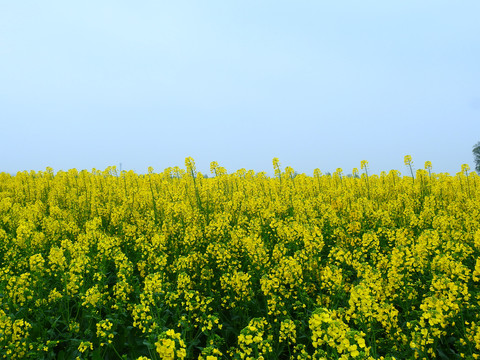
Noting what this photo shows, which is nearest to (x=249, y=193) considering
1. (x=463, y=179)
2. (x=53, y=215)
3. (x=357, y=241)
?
(x=357, y=241)

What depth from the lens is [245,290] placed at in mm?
4656

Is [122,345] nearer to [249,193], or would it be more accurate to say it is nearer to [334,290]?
[334,290]

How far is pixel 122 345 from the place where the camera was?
14.9ft

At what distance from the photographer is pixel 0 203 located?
10.5 metres

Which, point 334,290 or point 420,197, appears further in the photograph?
point 420,197

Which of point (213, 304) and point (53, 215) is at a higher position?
point (53, 215)

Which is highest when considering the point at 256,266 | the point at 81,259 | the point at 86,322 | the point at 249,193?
the point at 249,193

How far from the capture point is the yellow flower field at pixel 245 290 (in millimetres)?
3691

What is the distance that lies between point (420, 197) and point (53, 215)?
1207 cm

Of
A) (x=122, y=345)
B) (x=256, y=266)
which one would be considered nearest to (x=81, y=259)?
(x=122, y=345)

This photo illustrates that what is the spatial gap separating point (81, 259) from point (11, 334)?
1219 mm

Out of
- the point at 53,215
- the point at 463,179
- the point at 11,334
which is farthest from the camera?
the point at 463,179

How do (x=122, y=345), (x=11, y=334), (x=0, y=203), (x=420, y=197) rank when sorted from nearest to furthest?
1. (x=11, y=334)
2. (x=122, y=345)
3. (x=0, y=203)
4. (x=420, y=197)

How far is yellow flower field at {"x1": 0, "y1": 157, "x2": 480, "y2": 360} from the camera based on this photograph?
3.69 metres
